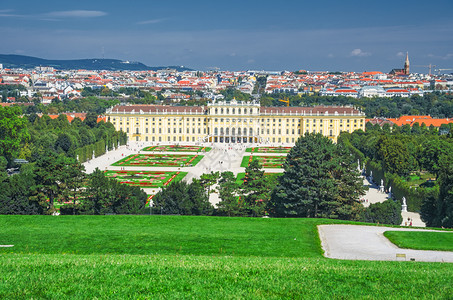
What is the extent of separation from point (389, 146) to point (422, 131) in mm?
Result: 31719

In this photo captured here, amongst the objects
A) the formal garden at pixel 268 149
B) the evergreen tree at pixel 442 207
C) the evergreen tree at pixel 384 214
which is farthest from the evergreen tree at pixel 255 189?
the formal garden at pixel 268 149

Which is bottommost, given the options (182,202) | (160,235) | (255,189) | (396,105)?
(182,202)

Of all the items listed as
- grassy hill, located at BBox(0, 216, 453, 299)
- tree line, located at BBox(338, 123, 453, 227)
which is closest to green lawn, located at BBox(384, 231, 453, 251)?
grassy hill, located at BBox(0, 216, 453, 299)

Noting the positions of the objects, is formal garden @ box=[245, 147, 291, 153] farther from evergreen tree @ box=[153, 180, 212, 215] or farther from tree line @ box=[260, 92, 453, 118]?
evergreen tree @ box=[153, 180, 212, 215]

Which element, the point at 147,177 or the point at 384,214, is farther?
the point at 147,177

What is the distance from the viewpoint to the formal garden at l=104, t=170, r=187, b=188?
1825 inches

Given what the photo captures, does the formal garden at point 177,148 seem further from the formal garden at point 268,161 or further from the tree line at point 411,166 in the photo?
the tree line at point 411,166

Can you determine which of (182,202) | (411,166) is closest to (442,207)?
(182,202)

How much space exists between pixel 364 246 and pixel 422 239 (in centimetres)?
234

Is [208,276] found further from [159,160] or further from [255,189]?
[159,160]

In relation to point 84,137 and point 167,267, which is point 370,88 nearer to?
point 84,137

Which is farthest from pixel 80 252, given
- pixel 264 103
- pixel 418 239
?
pixel 264 103

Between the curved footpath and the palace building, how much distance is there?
218 feet

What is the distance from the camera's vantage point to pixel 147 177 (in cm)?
5000
